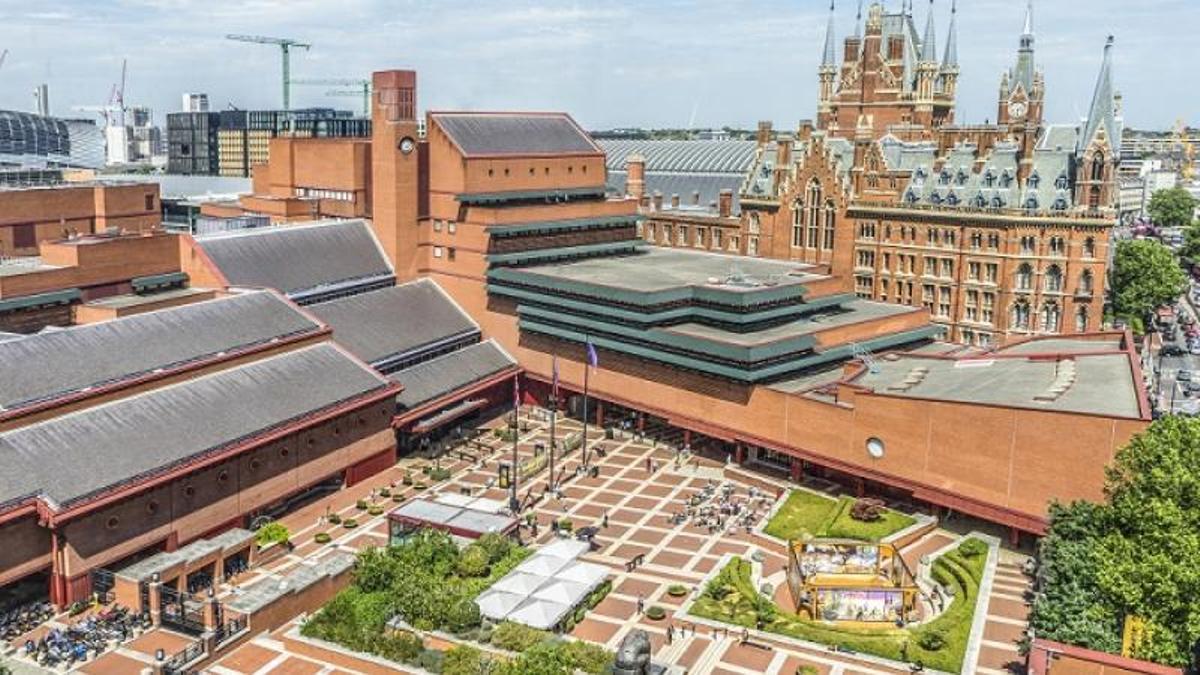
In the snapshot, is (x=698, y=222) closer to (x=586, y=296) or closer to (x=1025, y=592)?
(x=586, y=296)

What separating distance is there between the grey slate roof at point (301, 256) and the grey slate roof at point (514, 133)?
13013 mm

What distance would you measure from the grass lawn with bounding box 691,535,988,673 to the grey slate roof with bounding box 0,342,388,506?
98.4 feet

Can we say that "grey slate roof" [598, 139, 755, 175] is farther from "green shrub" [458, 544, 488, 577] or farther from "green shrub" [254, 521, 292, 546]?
"green shrub" [254, 521, 292, 546]

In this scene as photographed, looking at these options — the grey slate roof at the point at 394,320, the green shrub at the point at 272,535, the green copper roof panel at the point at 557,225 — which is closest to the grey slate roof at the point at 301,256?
the grey slate roof at the point at 394,320

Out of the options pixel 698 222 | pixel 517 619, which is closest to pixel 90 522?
pixel 517 619

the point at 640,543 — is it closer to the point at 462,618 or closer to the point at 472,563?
the point at 472,563

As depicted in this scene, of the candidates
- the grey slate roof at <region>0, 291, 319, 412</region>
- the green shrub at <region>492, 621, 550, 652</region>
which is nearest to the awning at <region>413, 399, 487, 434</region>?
the grey slate roof at <region>0, 291, 319, 412</region>

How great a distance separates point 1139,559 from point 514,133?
72.0m

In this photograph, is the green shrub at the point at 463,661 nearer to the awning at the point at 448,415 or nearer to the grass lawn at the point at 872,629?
the grass lawn at the point at 872,629

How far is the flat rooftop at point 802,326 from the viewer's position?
252ft

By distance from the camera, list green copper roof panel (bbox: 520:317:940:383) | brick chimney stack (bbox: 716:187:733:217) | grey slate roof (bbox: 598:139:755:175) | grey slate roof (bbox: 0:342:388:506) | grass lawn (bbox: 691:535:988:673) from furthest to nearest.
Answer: grey slate roof (bbox: 598:139:755:175)
brick chimney stack (bbox: 716:187:733:217)
green copper roof panel (bbox: 520:317:940:383)
grey slate roof (bbox: 0:342:388:506)
grass lawn (bbox: 691:535:988:673)

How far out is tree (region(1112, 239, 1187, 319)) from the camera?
128 metres

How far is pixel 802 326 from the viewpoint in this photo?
8281cm

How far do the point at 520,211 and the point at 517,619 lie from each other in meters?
51.4
